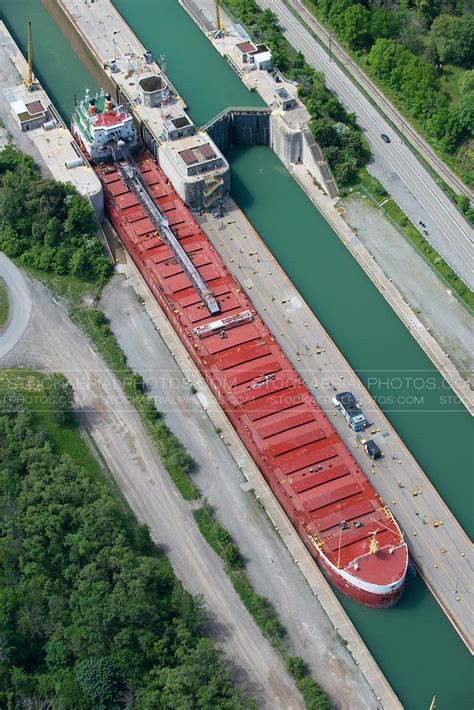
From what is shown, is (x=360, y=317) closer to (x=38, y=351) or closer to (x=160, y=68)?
(x=38, y=351)

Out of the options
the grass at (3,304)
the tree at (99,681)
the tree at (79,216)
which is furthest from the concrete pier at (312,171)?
the tree at (99,681)

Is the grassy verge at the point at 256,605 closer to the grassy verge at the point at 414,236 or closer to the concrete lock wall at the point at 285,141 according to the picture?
the grassy verge at the point at 414,236

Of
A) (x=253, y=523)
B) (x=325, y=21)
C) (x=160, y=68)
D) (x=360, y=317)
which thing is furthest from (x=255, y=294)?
(x=325, y=21)

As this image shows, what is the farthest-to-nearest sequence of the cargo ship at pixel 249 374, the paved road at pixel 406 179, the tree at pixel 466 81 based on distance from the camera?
the tree at pixel 466 81 → the paved road at pixel 406 179 → the cargo ship at pixel 249 374

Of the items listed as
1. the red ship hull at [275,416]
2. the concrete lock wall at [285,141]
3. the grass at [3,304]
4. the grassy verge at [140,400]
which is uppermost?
the concrete lock wall at [285,141]

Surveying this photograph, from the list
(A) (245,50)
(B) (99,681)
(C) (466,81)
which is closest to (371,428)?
(B) (99,681)

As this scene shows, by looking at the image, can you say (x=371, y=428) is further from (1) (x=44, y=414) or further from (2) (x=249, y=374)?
(1) (x=44, y=414)
